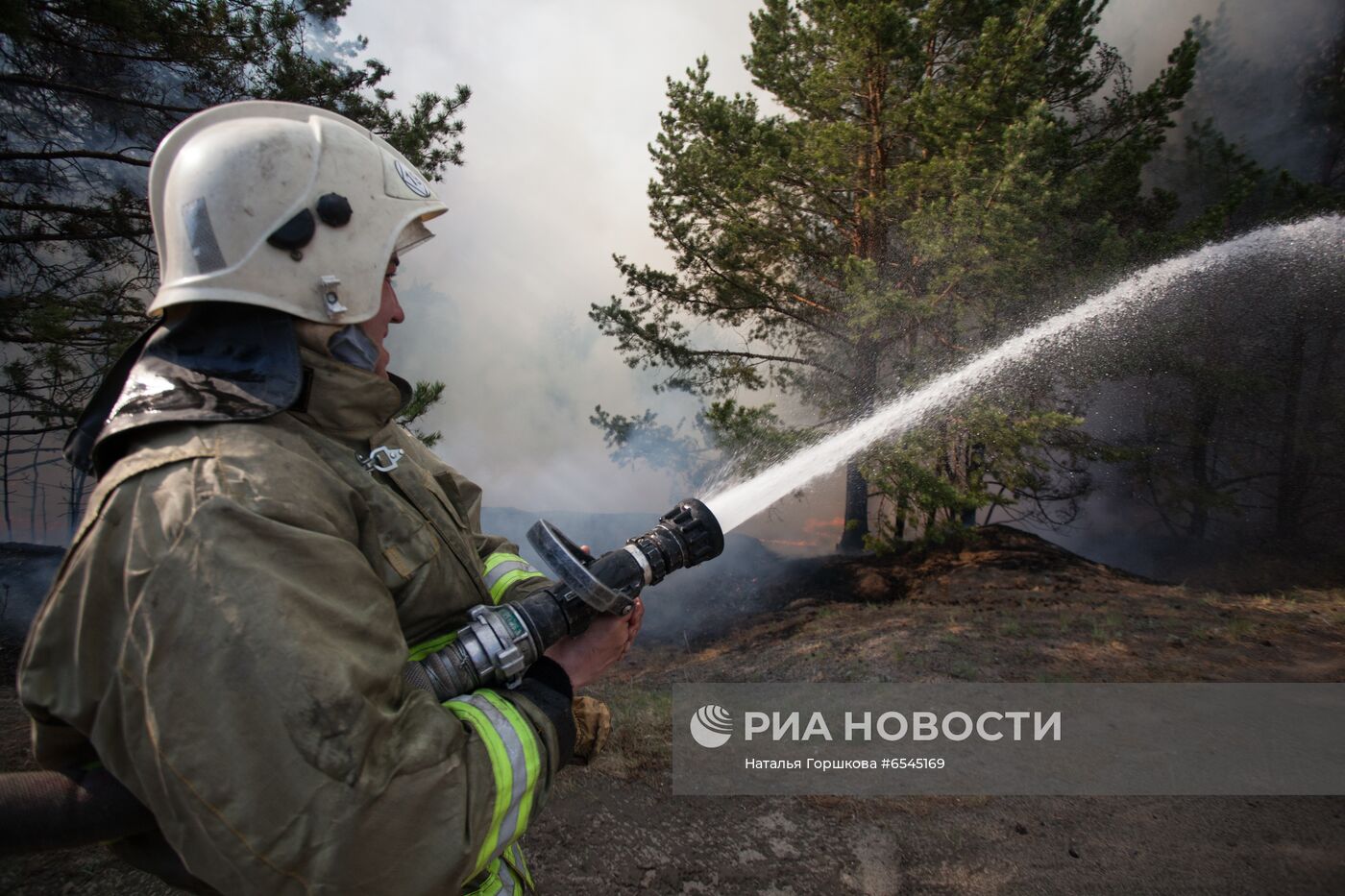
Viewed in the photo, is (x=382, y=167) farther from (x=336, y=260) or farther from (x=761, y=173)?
(x=761, y=173)

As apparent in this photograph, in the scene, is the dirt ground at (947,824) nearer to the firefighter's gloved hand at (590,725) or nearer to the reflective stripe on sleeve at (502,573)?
the firefighter's gloved hand at (590,725)

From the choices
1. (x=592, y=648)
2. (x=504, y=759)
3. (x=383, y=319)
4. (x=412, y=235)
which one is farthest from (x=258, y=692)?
(x=412, y=235)

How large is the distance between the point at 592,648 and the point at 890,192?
9056mm

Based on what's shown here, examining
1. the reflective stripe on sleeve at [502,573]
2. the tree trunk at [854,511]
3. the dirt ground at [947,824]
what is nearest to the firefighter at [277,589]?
the reflective stripe on sleeve at [502,573]

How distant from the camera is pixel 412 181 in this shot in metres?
1.89

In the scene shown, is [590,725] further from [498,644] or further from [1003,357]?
[1003,357]

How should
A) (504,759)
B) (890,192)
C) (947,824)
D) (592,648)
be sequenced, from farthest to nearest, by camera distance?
1. (890,192)
2. (947,824)
3. (592,648)
4. (504,759)

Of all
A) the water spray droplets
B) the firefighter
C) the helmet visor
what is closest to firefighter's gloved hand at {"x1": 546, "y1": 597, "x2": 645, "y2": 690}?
the firefighter

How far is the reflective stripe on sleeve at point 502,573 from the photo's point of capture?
6.98ft

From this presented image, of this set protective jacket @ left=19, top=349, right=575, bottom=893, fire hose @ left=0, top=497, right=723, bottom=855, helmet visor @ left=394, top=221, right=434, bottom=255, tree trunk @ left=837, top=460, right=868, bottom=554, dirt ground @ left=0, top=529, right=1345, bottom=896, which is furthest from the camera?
tree trunk @ left=837, top=460, right=868, bottom=554

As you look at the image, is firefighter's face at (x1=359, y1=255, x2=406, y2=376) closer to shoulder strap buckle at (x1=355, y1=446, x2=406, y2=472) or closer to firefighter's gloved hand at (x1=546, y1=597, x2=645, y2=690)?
shoulder strap buckle at (x1=355, y1=446, x2=406, y2=472)

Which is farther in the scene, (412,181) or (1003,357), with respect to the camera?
(1003,357)

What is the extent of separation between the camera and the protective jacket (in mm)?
1059

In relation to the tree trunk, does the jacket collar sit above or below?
below
